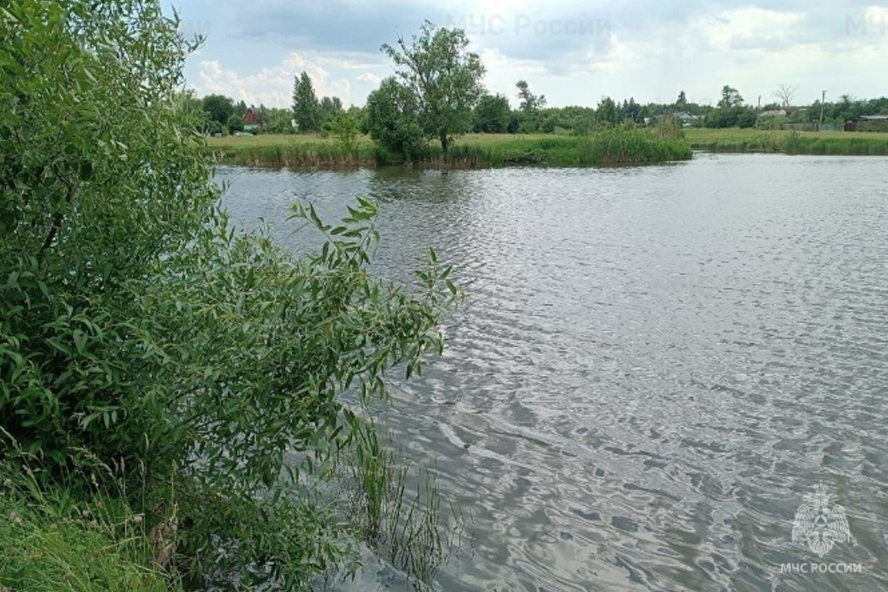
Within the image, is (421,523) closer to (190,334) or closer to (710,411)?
(190,334)

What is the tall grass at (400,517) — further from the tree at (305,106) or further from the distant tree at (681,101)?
the distant tree at (681,101)

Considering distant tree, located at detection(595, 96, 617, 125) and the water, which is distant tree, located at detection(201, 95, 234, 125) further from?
the water

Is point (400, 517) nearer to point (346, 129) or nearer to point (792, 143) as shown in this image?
point (346, 129)

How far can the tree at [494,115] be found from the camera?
74062mm

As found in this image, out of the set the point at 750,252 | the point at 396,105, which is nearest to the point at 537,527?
the point at 750,252

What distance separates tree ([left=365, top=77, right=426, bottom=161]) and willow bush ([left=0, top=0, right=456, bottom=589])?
189ft

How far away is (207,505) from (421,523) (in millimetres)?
2375

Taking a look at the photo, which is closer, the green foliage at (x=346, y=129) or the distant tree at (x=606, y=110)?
the green foliage at (x=346, y=129)

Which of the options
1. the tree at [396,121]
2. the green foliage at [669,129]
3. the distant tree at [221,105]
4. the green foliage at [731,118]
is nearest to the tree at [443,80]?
the tree at [396,121]

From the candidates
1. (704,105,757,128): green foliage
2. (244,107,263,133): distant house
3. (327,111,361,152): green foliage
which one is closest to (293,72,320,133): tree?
(244,107,263,133): distant house

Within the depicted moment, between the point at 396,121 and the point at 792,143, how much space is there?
47.3m

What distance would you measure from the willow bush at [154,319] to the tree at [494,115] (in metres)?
66.1

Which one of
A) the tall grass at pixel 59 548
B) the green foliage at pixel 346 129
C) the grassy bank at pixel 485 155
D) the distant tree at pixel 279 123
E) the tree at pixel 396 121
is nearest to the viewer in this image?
the tall grass at pixel 59 548

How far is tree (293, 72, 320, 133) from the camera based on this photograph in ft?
339
